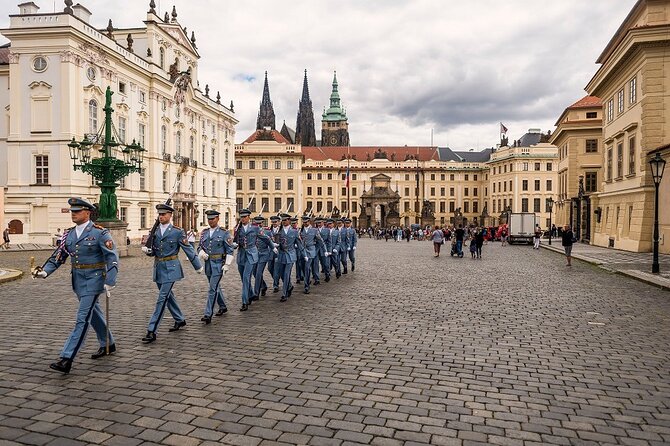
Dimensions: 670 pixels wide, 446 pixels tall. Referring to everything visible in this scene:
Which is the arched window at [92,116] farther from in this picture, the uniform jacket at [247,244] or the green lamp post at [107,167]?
the uniform jacket at [247,244]

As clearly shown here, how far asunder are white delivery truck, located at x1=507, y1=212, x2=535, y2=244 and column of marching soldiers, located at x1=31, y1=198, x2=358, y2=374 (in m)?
31.5

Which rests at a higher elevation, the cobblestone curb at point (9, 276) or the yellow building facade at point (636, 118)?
the yellow building facade at point (636, 118)

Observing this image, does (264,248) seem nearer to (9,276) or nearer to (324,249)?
(324,249)

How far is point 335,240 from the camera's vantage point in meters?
16.7

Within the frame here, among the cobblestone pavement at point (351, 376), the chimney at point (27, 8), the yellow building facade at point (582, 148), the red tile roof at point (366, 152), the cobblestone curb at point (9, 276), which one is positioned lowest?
the cobblestone pavement at point (351, 376)

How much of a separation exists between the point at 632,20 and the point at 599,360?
2923 centimetres

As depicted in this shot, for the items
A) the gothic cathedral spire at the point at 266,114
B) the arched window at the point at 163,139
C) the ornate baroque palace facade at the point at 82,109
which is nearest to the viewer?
the ornate baroque palace facade at the point at 82,109

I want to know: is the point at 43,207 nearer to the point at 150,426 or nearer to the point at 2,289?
the point at 2,289

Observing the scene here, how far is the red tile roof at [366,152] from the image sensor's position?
103 m

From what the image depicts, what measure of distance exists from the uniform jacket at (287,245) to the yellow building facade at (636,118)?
1924 centimetres

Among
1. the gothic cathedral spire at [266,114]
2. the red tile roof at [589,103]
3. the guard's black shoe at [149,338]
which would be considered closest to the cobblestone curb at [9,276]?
the guard's black shoe at [149,338]

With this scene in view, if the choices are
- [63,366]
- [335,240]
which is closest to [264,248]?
[335,240]

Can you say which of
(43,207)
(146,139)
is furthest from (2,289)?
(146,139)

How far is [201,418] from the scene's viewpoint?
4977 millimetres
